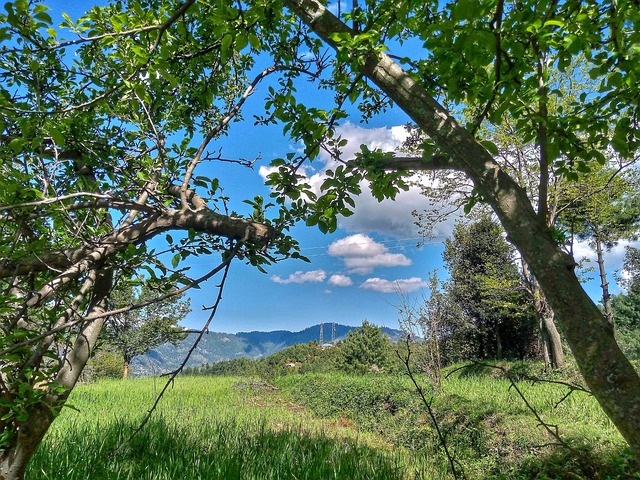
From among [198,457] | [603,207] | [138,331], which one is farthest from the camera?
[138,331]

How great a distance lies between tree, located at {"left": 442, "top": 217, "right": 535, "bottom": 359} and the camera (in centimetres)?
1942

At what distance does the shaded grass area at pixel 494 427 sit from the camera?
4531mm

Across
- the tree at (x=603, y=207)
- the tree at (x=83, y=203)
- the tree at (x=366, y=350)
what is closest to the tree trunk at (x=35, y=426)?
the tree at (x=83, y=203)

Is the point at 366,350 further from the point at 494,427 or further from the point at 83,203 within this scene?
the point at 83,203

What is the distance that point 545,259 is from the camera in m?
1.32

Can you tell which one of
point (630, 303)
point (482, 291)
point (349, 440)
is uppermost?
point (630, 303)

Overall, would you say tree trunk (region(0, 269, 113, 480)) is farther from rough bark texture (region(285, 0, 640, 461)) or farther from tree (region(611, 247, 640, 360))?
tree (region(611, 247, 640, 360))

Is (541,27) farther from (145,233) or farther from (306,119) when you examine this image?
(145,233)

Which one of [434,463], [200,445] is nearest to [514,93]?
[200,445]

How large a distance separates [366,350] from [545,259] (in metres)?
18.0

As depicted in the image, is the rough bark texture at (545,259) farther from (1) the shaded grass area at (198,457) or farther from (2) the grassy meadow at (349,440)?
(1) the shaded grass area at (198,457)

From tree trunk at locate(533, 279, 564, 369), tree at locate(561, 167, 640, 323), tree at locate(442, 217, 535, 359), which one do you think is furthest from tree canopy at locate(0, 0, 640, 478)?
tree at locate(442, 217, 535, 359)

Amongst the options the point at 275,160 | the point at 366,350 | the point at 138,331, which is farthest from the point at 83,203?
the point at 366,350

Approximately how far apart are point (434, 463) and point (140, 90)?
21.2 feet
